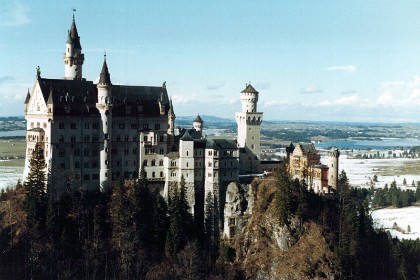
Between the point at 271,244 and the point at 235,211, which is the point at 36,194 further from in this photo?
the point at 271,244

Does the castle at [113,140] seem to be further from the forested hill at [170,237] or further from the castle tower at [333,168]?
the castle tower at [333,168]

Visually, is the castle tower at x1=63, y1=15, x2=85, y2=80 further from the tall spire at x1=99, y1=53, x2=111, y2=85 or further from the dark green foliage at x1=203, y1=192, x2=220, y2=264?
the dark green foliage at x1=203, y1=192, x2=220, y2=264

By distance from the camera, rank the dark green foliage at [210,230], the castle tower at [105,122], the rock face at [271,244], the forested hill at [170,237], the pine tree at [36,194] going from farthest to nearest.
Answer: the dark green foliage at [210,230] → the castle tower at [105,122] → the rock face at [271,244] → the forested hill at [170,237] → the pine tree at [36,194]

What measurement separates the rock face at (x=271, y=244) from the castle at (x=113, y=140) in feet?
16.0

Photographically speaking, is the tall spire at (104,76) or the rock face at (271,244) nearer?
the rock face at (271,244)

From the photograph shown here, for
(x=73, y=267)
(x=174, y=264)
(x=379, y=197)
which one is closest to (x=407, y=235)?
(x=379, y=197)

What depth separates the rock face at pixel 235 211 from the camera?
8838 centimetres

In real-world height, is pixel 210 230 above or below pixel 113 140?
below

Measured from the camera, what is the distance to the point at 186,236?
85875 millimetres

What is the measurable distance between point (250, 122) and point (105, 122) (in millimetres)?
27302

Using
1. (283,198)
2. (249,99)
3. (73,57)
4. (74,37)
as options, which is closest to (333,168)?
(283,198)

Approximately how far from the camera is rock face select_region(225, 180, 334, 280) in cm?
8106

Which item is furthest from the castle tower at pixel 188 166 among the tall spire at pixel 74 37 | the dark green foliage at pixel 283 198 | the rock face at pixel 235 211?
the tall spire at pixel 74 37

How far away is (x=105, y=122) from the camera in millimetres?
87375
